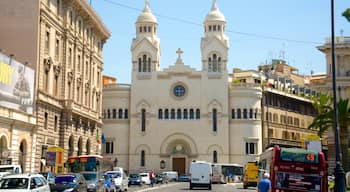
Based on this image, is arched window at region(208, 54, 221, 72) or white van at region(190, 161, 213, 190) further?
arched window at region(208, 54, 221, 72)

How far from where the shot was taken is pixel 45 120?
4909 cm

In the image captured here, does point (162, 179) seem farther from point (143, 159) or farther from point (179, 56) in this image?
point (179, 56)

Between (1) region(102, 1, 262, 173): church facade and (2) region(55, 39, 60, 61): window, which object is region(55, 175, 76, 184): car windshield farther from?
(1) region(102, 1, 262, 173): church facade

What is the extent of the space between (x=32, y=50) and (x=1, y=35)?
2786mm

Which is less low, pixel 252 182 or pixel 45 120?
pixel 45 120

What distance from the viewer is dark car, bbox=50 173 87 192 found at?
1090 inches

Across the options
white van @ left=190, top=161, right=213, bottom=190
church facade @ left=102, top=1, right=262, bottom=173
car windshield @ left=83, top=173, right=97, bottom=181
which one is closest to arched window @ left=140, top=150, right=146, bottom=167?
church facade @ left=102, top=1, right=262, bottom=173

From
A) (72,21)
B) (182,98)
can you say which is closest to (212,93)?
(182,98)

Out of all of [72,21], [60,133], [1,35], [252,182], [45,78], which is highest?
[72,21]

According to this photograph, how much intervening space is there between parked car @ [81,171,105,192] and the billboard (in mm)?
8356

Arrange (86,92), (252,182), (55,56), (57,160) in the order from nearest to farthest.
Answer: (57,160) → (55,56) → (252,182) → (86,92)

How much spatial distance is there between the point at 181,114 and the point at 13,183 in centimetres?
6585

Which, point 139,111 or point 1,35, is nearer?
point 1,35

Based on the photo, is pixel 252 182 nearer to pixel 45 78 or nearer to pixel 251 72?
pixel 45 78
